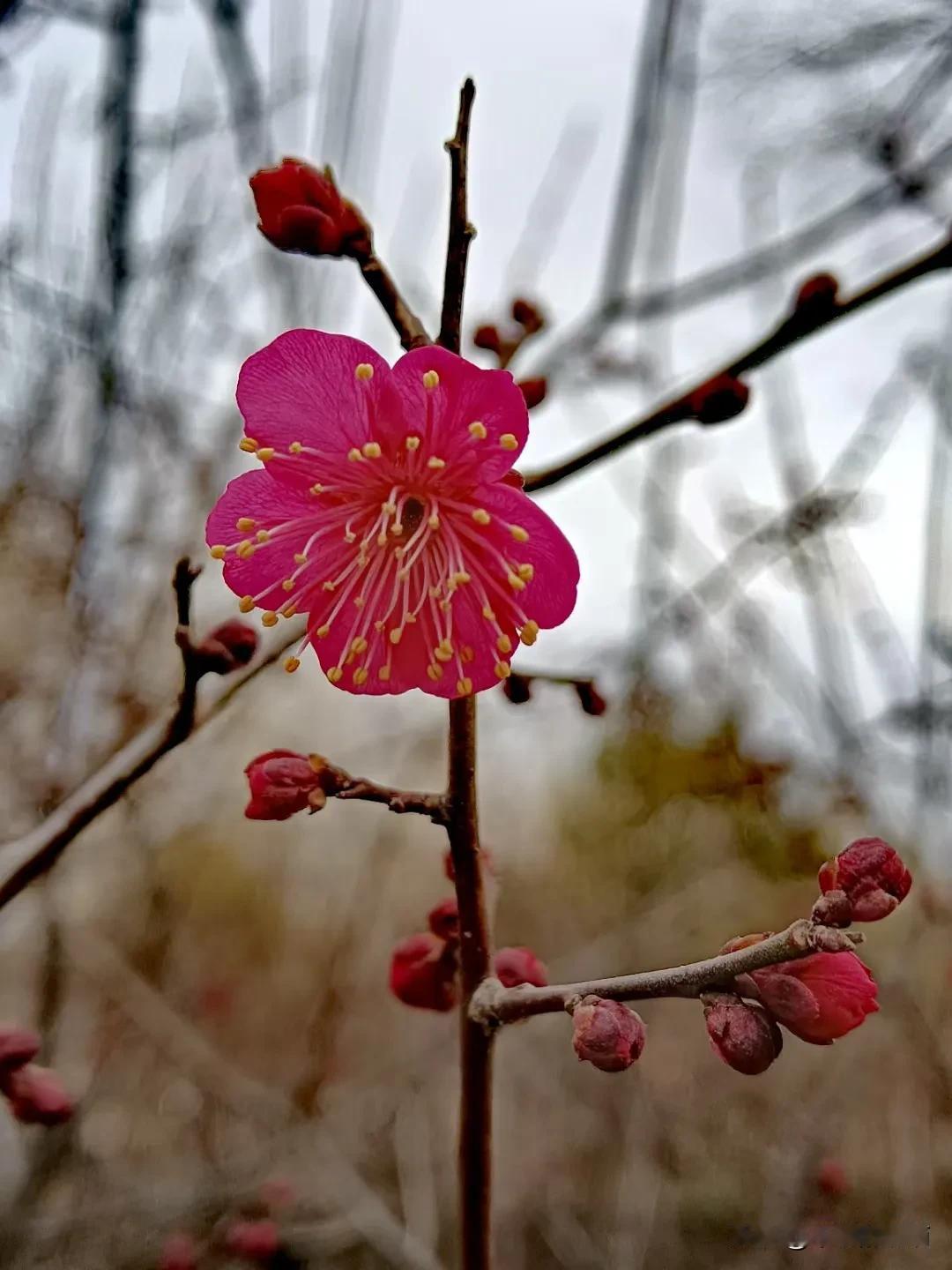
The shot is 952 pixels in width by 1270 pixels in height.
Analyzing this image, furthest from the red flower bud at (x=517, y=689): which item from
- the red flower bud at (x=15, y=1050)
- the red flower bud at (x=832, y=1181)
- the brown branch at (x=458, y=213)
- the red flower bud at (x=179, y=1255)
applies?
the red flower bud at (x=832, y=1181)

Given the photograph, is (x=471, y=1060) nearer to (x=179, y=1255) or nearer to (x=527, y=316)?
(x=527, y=316)

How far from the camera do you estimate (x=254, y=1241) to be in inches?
82.4

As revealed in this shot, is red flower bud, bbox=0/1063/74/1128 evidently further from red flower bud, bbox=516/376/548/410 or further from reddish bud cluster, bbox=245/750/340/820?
red flower bud, bbox=516/376/548/410

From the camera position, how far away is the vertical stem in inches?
29.9

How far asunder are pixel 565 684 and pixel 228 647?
15.2 inches

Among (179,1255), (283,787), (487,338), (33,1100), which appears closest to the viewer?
(283,787)

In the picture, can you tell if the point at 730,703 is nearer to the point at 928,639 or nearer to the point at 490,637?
the point at 928,639

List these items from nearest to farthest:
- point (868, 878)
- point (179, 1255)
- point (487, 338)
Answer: point (868, 878), point (487, 338), point (179, 1255)

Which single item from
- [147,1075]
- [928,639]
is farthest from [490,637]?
[147,1075]

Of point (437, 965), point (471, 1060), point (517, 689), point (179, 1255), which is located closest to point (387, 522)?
point (517, 689)

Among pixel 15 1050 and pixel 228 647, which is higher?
pixel 228 647

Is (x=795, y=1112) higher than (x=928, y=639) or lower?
lower

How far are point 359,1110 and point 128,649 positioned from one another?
1.86 meters

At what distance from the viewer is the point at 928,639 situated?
2484mm
